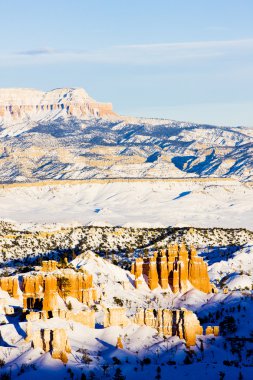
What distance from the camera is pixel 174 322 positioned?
313 feet

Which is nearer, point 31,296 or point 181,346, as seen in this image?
point 181,346

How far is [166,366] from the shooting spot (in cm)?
8775

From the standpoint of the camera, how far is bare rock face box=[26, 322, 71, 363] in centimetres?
8494

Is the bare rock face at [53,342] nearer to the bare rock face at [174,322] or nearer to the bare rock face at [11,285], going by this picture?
the bare rock face at [174,322]

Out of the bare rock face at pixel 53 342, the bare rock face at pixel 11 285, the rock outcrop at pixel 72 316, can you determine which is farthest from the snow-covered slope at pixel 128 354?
the bare rock face at pixel 11 285

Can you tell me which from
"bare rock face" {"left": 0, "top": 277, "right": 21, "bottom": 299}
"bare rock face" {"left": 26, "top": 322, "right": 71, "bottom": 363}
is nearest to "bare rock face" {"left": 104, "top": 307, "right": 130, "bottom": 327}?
"bare rock face" {"left": 26, "top": 322, "right": 71, "bottom": 363}

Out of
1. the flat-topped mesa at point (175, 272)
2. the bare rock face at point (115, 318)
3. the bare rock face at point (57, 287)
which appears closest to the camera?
the bare rock face at point (115, 318)

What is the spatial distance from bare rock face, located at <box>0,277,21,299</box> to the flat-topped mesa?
19313mm

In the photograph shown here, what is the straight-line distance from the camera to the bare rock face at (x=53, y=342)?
84938 millimetres

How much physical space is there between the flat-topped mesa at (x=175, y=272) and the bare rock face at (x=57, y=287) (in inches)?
645

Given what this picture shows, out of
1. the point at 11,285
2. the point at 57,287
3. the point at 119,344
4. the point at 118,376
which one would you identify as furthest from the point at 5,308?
the point at 118,376

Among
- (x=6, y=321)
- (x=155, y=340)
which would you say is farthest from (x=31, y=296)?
(x=155, y=340)

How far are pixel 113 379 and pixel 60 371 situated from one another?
164 inches

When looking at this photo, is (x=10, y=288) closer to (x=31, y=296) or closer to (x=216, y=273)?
(x=31, y=296)
